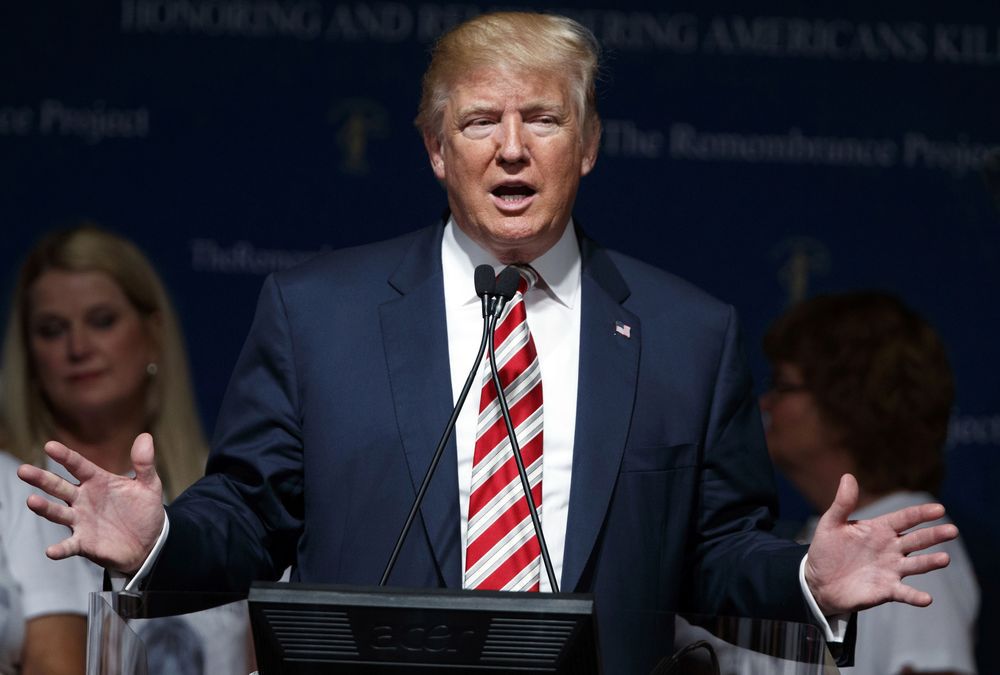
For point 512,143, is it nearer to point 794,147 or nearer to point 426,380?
point 426,380

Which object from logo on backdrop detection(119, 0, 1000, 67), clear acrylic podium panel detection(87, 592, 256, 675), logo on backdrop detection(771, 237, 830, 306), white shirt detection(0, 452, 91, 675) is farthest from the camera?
logo on backdrop detection(771, 237, 830, 306)

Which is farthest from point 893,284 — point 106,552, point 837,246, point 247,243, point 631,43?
point 106,552

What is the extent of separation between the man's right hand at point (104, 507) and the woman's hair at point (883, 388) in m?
2.67

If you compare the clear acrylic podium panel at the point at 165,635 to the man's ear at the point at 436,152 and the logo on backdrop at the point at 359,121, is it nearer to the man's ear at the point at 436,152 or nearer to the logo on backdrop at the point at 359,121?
the man's ear at the point at 436,152

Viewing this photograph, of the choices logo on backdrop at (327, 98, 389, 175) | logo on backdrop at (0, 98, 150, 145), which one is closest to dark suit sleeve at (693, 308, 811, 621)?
logo on backdrop at (327, 98, 389, 175)

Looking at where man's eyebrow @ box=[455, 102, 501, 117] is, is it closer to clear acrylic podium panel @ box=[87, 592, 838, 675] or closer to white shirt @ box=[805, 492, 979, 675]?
clear acrylic podium panel @ box=[87, 592, 838, 675]

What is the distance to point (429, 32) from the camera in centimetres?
483

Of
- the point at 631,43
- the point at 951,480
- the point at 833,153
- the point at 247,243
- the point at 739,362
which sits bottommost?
the point at 951,480

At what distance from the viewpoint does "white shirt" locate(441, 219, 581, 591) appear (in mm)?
2609

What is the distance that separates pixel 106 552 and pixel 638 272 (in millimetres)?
1142

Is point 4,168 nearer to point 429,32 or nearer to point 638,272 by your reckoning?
point 429,32

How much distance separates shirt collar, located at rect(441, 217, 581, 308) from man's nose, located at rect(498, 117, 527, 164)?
0.68ft

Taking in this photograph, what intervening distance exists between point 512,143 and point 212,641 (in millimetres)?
1004

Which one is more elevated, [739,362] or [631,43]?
[631,43]
